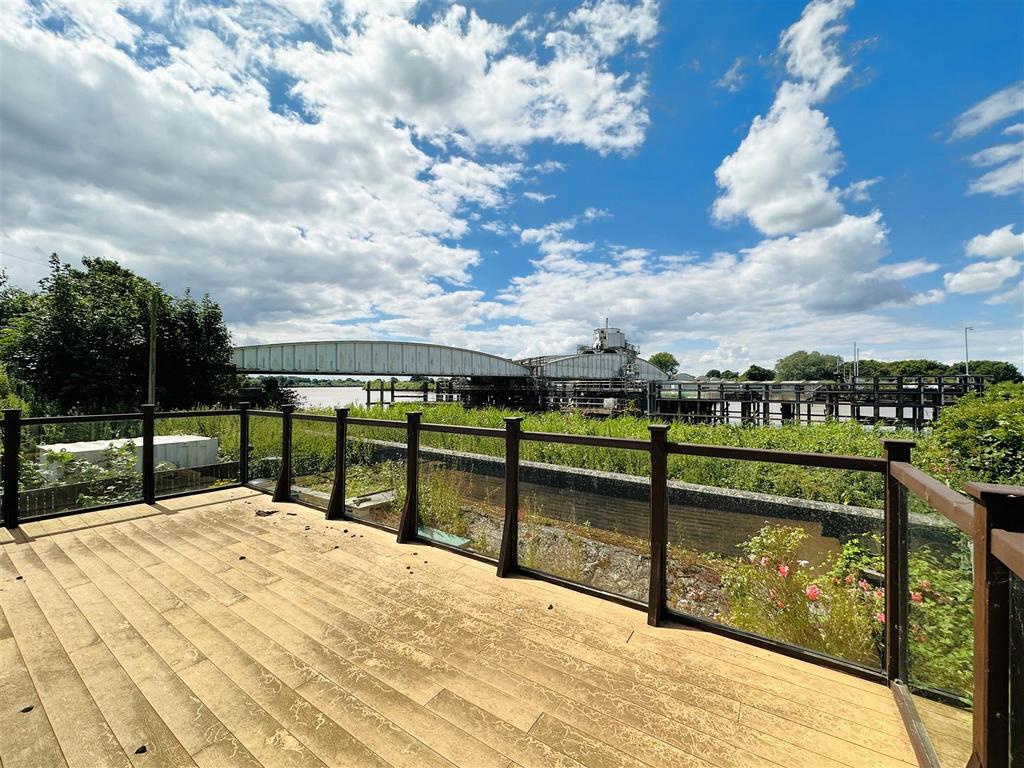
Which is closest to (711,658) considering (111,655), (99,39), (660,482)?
(660,482)

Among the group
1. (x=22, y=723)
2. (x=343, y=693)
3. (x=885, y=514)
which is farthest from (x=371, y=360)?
(x=885, y=514)

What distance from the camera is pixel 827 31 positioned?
5.89m

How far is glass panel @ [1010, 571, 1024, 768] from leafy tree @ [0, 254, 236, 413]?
700 inches

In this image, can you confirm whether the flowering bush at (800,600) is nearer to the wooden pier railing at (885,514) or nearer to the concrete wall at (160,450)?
the wooden pier railing at (885,514)

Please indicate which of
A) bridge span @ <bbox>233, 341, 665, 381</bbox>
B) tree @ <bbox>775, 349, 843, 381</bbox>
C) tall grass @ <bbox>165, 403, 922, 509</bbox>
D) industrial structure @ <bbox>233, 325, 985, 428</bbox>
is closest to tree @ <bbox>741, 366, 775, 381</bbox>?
tree @ <bbox>775, 349, 843, 381</bbox>

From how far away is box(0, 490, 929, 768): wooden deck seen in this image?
1486 mm

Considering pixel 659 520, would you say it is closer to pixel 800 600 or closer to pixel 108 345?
pixel 800 600

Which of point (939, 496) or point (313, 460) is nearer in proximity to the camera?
point (939, 496)

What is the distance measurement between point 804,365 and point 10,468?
4081 inches

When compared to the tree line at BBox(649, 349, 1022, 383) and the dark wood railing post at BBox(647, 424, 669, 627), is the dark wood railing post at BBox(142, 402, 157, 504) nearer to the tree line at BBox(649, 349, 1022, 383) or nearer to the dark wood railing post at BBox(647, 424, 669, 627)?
the dark wood railing post at BBox(647, 424, 669, 627)

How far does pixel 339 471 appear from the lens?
4.27m

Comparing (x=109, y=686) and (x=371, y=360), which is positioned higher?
(x=371, y=360)

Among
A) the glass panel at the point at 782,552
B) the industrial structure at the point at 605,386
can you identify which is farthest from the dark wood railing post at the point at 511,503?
the industrial structure at the point at 605,386

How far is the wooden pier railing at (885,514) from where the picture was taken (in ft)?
2.89
